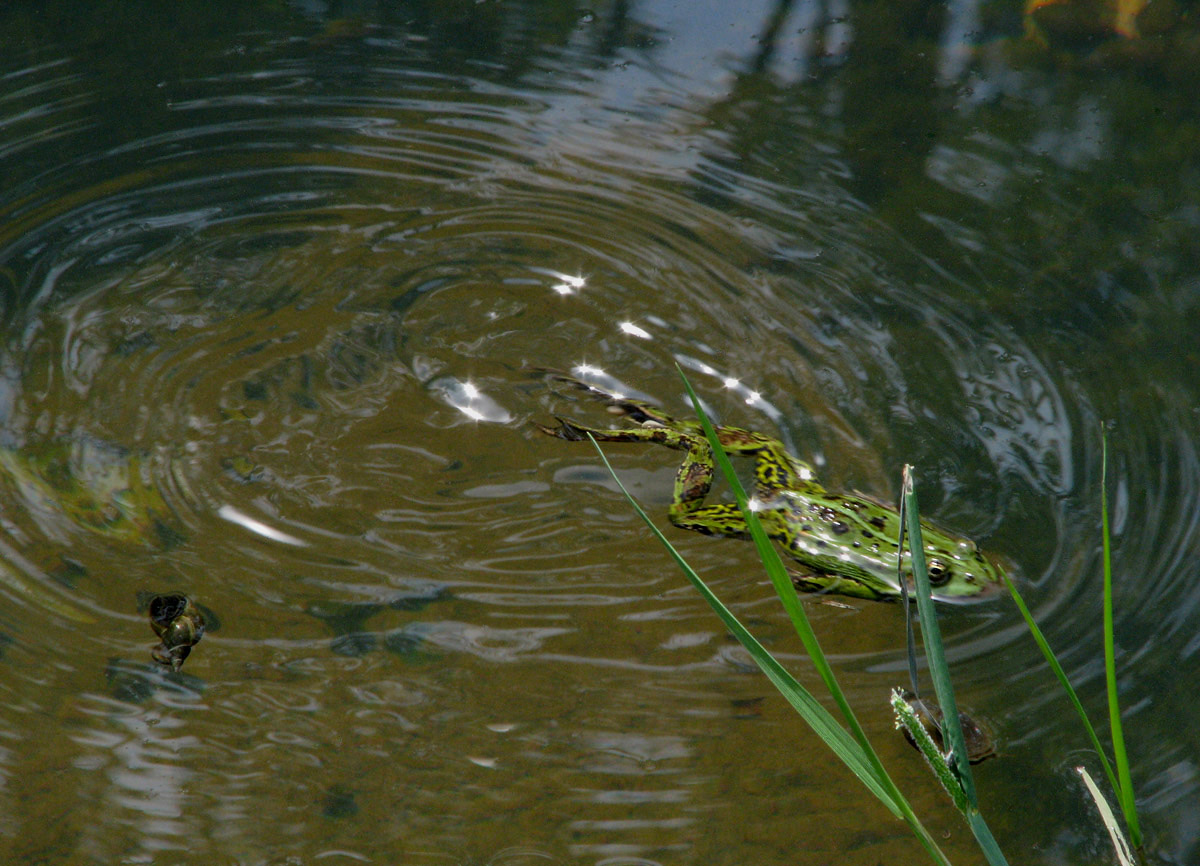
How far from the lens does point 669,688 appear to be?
3188 mm

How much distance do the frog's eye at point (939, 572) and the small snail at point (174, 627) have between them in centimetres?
237

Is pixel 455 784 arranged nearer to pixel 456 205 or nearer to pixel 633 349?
pixel 633 349

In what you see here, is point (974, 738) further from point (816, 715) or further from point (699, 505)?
point (816, 715)

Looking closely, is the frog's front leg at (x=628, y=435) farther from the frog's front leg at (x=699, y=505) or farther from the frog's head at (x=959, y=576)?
the frog's head at (x=959, y=576)

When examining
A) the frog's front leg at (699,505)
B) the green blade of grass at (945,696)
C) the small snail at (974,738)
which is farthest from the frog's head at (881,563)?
the green blade of grass at (945,696)

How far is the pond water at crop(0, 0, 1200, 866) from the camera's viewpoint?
117 inches

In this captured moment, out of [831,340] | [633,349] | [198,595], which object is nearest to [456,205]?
[633,349]

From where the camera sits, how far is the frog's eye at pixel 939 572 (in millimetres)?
3322

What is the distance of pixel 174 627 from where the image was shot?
3240mm

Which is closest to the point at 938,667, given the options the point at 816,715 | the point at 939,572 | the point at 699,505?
the point at 816,715

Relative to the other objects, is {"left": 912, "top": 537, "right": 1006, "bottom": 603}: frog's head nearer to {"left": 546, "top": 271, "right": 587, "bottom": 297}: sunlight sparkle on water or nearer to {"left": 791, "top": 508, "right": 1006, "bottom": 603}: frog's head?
{"left": 791, "top": 508, "right": 1006, "bottom": 603}: frog's head

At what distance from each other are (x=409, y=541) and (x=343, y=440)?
0.60m

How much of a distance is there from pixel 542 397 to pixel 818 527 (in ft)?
4.16

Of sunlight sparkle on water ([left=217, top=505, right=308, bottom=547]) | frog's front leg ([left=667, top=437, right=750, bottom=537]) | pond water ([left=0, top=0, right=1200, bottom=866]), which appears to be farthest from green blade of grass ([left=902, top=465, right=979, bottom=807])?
sunlight sparkle on water ([left=217, top=505, right=308, bottom=547])
